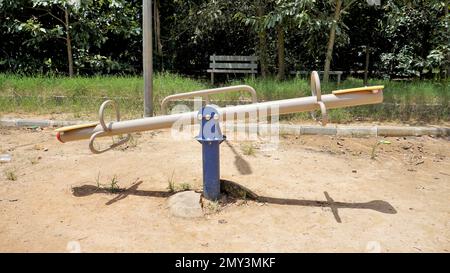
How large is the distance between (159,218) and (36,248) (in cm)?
78

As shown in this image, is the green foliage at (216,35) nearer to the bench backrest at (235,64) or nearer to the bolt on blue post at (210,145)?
the bench backrest at (235,64)

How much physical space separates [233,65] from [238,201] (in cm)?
713

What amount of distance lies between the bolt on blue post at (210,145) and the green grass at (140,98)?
9.81 ft

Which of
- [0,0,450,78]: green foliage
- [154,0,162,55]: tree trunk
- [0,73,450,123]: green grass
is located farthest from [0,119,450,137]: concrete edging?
[154,0,162,55]: tree trunk

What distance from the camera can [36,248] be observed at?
2617mm

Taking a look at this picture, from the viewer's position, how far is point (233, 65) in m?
10.2

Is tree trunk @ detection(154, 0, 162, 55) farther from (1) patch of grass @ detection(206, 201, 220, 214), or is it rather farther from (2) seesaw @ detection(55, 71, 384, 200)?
(1) patch of grass @ detection(206, 201, 220, 214)

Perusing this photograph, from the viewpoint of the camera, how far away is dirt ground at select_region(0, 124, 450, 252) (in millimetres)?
2703

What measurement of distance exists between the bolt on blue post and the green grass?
9.81 ft

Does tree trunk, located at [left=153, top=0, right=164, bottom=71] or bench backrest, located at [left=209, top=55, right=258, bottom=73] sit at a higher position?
tree trunk, located at [left=153, top=0, right=164, bottom=71]

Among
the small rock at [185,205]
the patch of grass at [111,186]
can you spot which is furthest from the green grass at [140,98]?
the small rock at [185,205]

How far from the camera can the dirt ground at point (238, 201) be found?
8.87ft
